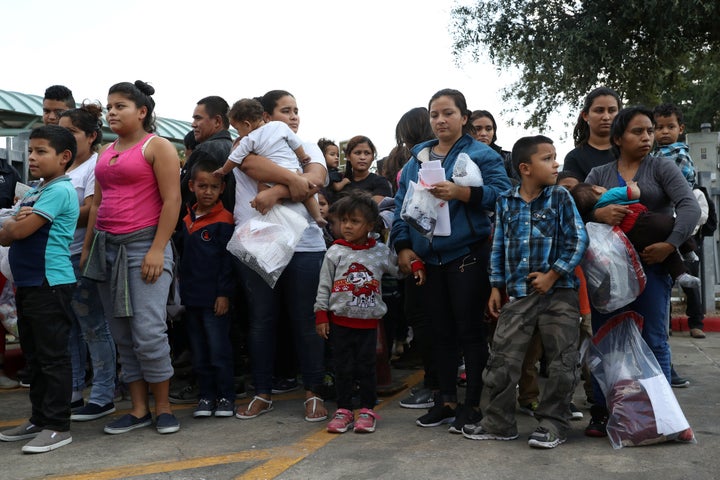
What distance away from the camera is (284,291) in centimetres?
489

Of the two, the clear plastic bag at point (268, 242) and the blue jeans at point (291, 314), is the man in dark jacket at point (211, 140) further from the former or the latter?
the blue jeans at point (291, 314)

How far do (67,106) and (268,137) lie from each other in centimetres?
221

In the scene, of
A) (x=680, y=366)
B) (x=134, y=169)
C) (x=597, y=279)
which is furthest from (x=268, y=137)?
(x=680, y=366)

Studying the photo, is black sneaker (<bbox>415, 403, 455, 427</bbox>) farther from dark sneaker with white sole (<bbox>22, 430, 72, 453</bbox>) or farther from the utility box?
the utility box

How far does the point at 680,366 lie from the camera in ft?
20.4

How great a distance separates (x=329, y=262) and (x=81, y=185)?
181 cm

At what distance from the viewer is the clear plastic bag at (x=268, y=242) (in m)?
4.59

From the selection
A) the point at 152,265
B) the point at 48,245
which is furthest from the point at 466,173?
the point at 48,245

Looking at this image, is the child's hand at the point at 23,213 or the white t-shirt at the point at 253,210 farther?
the white t-shirt at the point at 253,210

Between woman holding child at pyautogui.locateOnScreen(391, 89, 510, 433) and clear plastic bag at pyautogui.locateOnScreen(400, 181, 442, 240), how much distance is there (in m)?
0.06

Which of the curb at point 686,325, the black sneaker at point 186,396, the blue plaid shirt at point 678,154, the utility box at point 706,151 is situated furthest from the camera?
the utility box at point 706,151

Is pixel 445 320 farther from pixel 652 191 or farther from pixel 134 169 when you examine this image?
pixel 134 169

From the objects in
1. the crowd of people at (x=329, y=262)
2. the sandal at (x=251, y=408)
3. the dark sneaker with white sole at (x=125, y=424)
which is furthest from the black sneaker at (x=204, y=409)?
the dark sneaker with white sole at (x=125, y=424)

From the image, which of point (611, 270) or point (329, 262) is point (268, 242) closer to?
point (329, 262)
